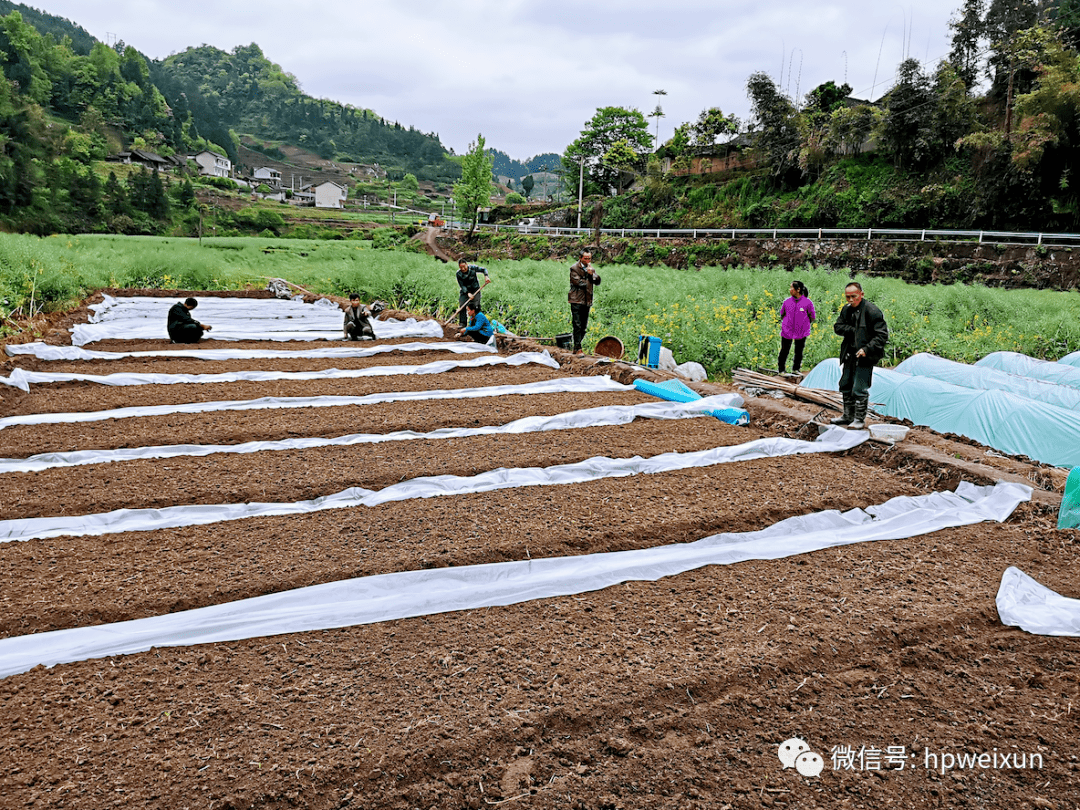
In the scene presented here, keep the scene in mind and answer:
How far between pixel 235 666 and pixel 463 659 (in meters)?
0.84

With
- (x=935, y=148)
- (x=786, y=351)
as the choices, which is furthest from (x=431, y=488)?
(x=935, y=148)

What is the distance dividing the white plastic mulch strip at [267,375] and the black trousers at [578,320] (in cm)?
72

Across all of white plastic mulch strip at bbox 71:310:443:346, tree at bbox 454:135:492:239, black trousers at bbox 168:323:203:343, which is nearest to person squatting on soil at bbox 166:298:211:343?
black trousers at bbox 168:323:203:343

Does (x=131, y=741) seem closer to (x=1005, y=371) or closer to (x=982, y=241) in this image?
(x=1005, y=371)

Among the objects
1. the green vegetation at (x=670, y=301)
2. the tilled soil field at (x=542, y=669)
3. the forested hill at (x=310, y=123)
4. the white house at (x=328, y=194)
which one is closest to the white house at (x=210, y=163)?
the white house at (x=328, y=194)

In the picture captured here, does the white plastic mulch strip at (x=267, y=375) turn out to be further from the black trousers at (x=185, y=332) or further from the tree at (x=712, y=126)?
the tree at (x=712, y=126)

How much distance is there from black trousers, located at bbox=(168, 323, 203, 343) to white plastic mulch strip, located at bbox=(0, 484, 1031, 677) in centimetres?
772

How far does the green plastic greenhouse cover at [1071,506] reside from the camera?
369 cm

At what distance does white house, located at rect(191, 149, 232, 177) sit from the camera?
7425cm

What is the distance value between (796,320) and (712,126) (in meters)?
35.6

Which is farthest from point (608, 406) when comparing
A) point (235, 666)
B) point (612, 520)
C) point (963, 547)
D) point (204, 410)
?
point (235, 666)

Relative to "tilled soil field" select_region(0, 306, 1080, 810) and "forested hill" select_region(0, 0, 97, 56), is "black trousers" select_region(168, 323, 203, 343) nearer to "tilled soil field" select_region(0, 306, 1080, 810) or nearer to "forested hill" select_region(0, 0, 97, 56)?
"tilled soil field" select_region(0, 306, 1080, 810)

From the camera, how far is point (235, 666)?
95.7 inches

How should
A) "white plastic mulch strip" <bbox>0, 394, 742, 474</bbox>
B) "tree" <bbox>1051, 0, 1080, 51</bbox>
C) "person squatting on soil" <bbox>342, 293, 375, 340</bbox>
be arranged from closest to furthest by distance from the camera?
"white plastic mulch strip" <bbox>0, 394, 742, 474</bbox>
"person squatting on soil" <bbox>342, 293, 375, 340</bbox>
"tree" <bbox>1051, 0, 1080, 51</bbox>
